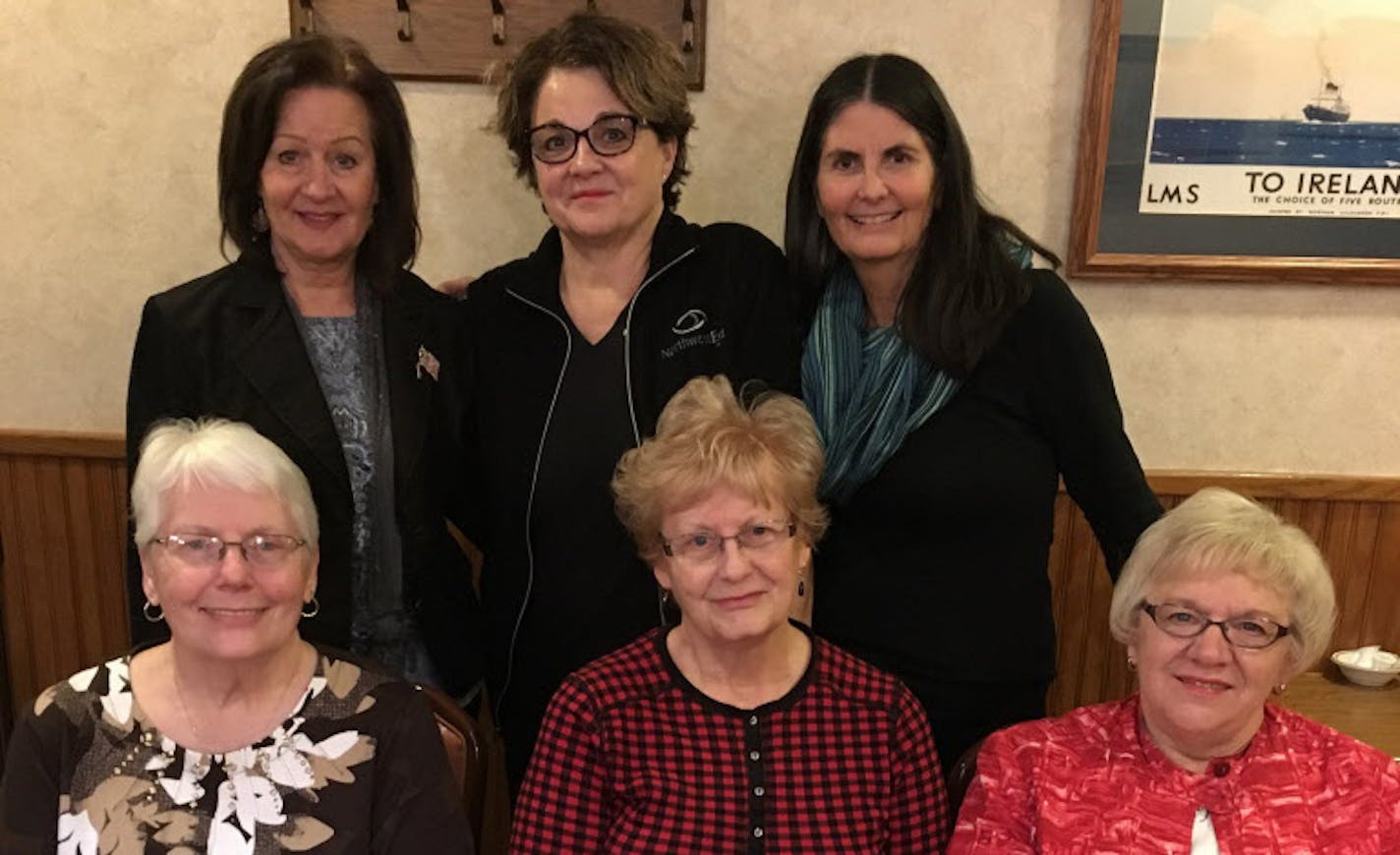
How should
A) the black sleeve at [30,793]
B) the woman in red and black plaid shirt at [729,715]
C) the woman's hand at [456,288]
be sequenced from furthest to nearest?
the woman's hand at [456,288] < the woman in red and black plaid shirt at [729,715] < the black sleeve at [30,793]

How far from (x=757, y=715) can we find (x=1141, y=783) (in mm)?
532

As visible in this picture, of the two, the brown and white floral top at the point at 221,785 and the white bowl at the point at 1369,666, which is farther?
the white bowl at the point at 1369,666

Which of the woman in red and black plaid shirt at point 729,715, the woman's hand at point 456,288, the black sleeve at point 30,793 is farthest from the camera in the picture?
the woman's hand at point 456,288

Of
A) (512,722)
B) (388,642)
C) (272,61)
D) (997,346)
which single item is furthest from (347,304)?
(997,346)

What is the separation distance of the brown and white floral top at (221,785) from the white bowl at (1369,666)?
1923mm

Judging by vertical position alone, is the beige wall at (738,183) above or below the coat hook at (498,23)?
below

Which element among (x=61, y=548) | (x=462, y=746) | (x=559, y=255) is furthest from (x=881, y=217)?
(x=61, y=548)

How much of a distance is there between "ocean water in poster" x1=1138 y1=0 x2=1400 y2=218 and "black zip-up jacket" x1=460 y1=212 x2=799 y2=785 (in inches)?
36.7

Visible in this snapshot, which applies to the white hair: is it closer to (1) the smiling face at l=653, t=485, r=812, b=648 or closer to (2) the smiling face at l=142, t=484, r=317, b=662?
(2) the smiling face at l=142, t=484, r=317, b=662

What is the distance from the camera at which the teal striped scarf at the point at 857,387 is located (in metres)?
1.70

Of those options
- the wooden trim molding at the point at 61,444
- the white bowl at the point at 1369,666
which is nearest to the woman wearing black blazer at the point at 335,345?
the wooden trim molding at the point at 61,444

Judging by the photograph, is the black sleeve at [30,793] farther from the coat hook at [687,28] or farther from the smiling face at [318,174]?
the coat hook at [687,28]

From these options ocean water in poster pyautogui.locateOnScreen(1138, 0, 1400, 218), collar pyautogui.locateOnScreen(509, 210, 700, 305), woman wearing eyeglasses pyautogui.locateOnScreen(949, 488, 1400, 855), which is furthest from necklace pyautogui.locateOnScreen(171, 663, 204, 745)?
ocean water in poster pyautogui.locateOnScreen(1138, 0, 1400, 218)

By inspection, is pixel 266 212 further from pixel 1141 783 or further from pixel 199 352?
pixel 1141 783
